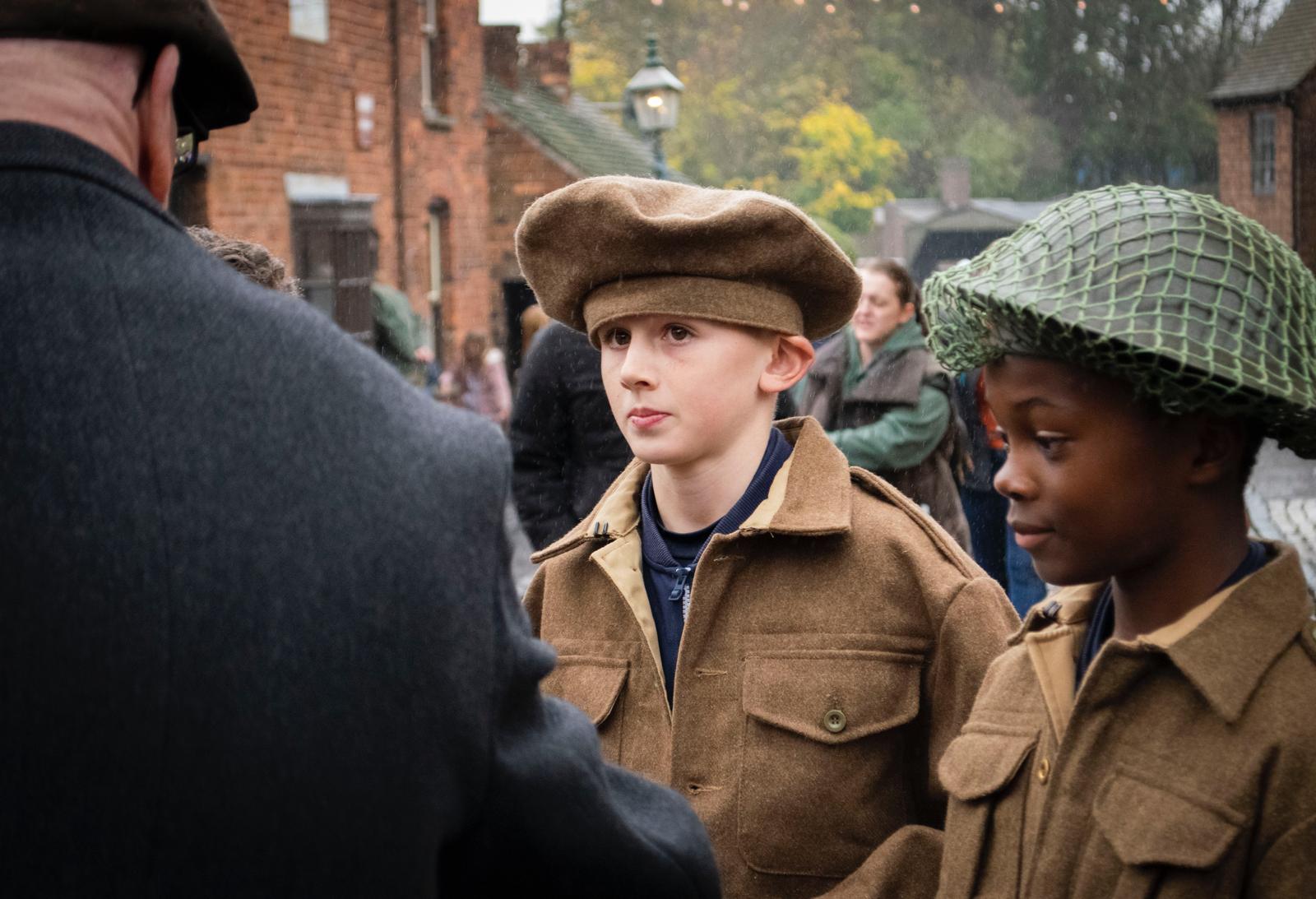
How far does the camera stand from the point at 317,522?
4.27 feet

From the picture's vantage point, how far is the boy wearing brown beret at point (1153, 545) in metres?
1.64

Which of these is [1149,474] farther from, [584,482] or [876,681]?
[584,482]

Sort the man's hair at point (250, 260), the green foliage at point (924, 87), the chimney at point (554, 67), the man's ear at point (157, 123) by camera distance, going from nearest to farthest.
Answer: the man's ear at point (157, 123)
the man's hair at point (250, 260)
the chimney at point (554, 67)
the green foliage at point (924, 87)

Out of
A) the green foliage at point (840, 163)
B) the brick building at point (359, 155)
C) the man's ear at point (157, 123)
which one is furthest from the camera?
the green foliage at point (840, 163)

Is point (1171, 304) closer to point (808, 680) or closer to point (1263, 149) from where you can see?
point (808, 680)

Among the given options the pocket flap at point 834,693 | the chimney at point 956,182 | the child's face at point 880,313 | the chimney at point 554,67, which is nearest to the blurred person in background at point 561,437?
the child's face at point 880,313

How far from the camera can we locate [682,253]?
8.16 ft

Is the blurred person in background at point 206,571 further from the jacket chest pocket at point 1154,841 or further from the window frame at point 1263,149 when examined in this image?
the window frame at point 1263,149

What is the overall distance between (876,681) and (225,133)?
10943mm

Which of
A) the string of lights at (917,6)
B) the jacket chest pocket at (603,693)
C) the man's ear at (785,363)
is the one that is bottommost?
the jacket chest pocket at (603,693)

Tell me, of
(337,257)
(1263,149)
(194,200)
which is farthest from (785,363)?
(1263,149)

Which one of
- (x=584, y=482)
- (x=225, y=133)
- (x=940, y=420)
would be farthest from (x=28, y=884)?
(x=225, y=133)

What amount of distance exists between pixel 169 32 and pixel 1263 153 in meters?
25.4

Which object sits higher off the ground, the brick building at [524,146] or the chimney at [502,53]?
the chimney at [502,53]
